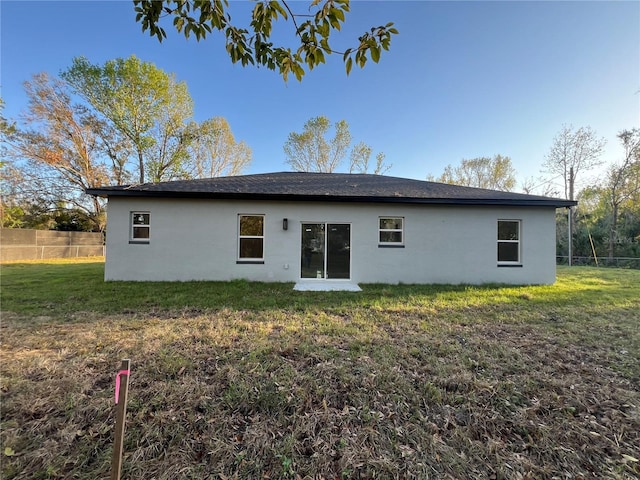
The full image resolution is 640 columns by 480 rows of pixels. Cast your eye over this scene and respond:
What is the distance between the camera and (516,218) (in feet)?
28.5

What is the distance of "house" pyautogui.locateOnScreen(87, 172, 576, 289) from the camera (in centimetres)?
826

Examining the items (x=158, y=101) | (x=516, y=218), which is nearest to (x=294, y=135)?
(x=158, y=101)

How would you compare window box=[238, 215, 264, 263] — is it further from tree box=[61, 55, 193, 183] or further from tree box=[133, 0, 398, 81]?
tree box=[61, 55, 193, 183]

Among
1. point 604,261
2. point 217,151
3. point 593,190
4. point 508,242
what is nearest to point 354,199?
point 508,242

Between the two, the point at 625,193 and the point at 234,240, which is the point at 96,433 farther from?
the point at 625,193

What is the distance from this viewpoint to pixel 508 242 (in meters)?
8.79

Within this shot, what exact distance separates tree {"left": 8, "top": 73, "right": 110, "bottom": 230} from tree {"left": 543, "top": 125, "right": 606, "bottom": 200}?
36.3 m

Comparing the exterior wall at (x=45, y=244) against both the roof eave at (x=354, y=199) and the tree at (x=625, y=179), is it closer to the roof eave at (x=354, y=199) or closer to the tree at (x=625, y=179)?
the roof eave at (x=354, y=199)

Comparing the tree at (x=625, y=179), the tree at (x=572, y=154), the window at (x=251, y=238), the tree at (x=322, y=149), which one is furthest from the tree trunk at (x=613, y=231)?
the window at (x=251, y=238)

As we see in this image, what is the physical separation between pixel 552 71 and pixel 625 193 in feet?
50.3

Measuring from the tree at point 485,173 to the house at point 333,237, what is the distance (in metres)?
20.8

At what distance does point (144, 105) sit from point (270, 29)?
80.6 ft

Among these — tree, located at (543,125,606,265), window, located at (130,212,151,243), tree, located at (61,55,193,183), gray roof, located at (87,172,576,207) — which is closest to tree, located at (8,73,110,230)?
tree, located at (61,55,193,183)

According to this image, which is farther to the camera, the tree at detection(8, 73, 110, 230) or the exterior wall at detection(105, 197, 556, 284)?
the tree at detection(8, 73, 110, 230)
